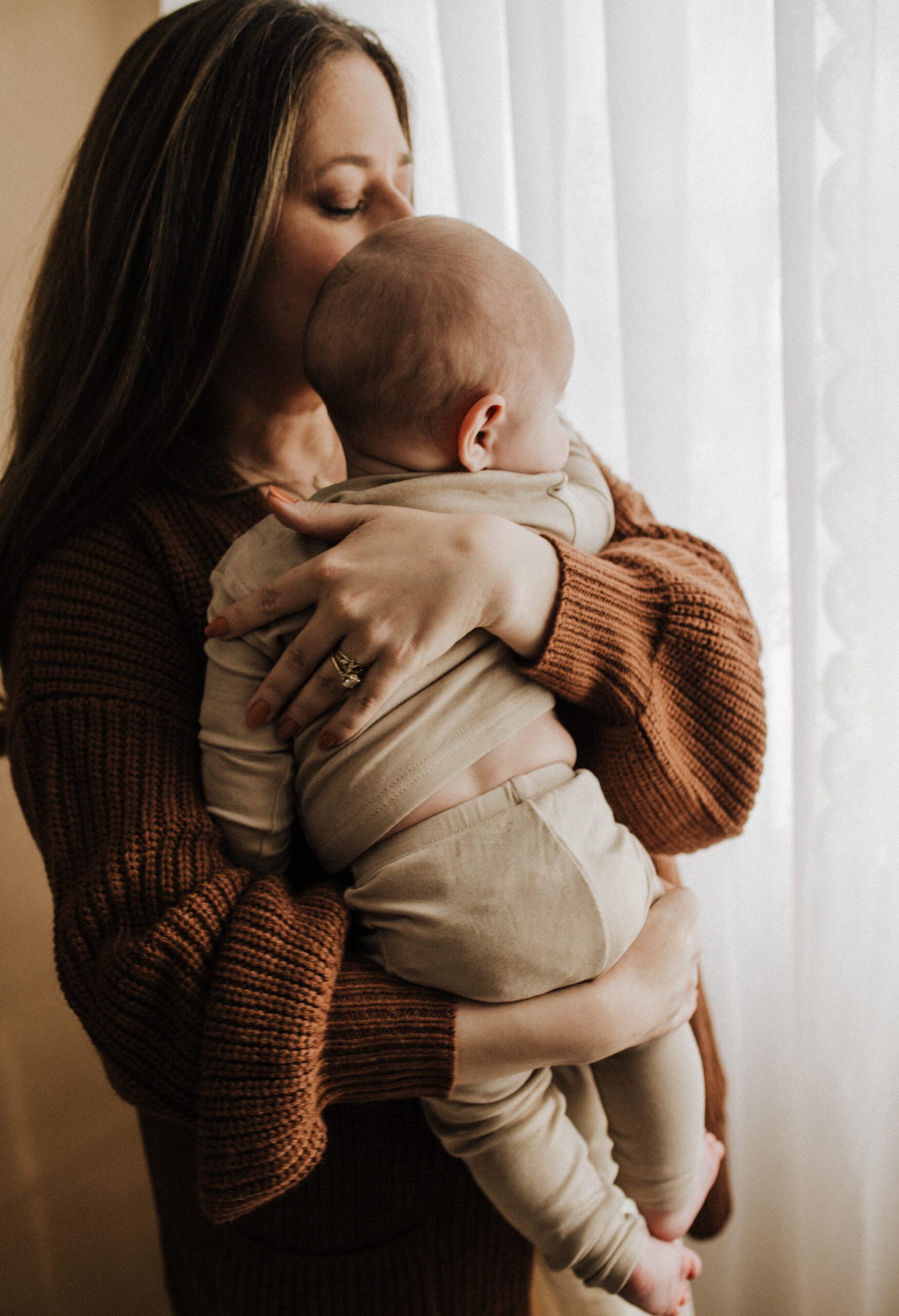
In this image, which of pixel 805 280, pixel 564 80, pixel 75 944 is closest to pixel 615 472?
pixel 805 280

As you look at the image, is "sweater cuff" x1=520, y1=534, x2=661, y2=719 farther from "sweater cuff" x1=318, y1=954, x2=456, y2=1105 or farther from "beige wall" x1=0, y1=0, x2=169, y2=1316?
"beige wall" x1=0, y1=0, x2=169, y2=1316

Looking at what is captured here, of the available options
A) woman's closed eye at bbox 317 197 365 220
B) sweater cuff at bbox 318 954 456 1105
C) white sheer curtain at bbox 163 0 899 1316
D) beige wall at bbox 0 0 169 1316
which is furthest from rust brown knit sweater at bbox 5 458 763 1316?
beige wall at bbox 0 0 169 1316

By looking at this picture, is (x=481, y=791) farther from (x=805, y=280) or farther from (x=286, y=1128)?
(x=805, y=280)

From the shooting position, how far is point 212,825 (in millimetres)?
899

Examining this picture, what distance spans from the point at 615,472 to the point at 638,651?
640mm

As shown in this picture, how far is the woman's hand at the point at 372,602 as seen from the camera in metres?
0.86

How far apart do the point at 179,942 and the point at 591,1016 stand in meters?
0.38

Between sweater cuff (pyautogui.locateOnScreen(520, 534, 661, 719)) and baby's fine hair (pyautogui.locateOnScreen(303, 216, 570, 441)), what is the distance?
0.18 meters

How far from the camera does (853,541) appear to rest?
3.84ft

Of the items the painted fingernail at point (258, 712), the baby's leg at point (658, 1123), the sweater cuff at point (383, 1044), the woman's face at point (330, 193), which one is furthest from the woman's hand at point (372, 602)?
the baby's leg at point (658, 1123)

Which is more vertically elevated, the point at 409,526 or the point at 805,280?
the point at 805,280

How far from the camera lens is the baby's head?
877 millimetres

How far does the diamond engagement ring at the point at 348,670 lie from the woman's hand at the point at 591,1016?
314 mm

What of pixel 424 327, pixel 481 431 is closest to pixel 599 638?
pixel 481 431
